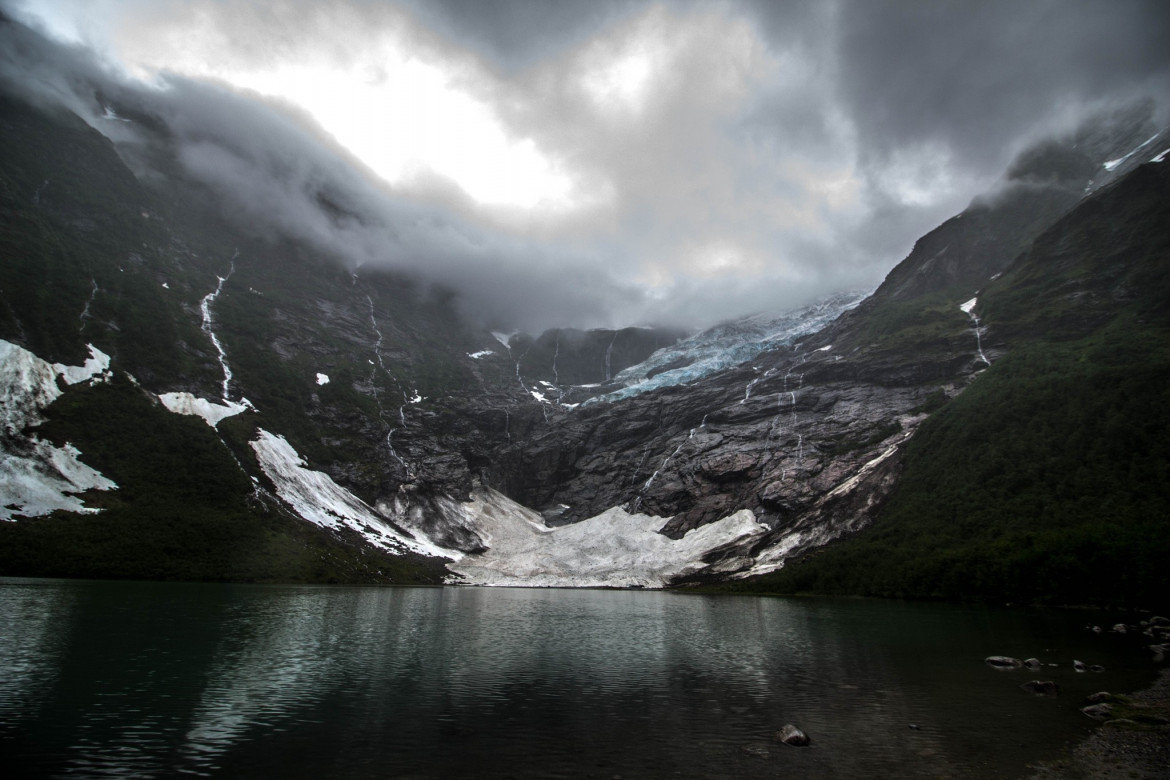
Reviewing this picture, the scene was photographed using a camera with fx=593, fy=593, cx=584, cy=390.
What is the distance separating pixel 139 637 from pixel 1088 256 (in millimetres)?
213883

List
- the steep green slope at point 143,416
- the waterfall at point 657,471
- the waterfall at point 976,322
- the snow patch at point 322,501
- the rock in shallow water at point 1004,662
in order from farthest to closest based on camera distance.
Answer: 1. the waterfall at point 657,471
2. the waterfall at point 976,322
3. the snow patch at point 322,501
4. the steep green slope at point 143,416
5. the rock in shallow water at point 1004,662

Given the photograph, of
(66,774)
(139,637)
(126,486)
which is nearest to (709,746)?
(66,774)

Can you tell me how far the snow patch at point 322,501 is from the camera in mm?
141125

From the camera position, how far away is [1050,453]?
104 metres

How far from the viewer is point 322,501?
148 metres

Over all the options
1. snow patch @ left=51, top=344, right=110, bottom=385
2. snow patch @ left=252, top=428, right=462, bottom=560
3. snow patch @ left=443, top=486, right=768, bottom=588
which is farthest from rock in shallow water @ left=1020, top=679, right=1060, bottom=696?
snow patch @ left=51, top=344, right=110, bottom=385

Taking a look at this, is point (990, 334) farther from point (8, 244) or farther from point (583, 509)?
point (8, 244)

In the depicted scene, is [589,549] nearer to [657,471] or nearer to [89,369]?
[657,471]

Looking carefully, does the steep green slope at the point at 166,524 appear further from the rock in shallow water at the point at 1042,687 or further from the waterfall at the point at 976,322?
the waterfall at the point at 976,322

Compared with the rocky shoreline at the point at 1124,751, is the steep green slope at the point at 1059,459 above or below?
Result: above

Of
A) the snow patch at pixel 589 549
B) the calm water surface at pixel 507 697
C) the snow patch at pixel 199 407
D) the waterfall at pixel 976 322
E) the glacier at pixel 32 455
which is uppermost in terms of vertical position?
the waterfall at pixel 976 322

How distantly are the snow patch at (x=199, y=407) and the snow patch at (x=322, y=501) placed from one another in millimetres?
10022

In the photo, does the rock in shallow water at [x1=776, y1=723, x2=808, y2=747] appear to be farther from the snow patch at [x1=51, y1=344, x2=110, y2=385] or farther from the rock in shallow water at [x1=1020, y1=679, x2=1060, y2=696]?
the snow patch at [x1=51, y1=344, x2=110, y2=385]

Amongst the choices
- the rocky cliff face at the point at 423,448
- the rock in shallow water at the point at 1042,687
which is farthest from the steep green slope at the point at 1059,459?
the rock in shallow water at the point at 1042,687
